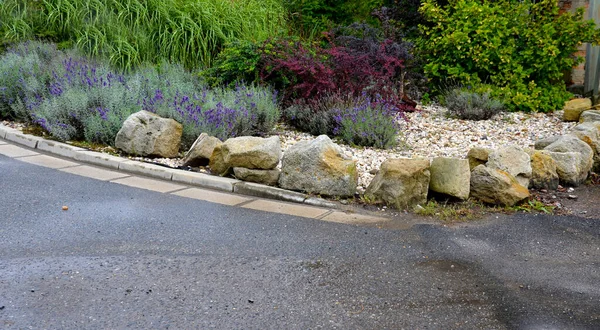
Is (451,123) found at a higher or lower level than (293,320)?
higher

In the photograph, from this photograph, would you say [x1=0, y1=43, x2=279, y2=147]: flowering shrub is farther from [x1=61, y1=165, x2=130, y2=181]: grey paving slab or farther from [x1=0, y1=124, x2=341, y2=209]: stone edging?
[x1=61, y1=165, x2=130, y2=181]: grey paving slab

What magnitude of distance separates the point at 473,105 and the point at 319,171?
12.7ft

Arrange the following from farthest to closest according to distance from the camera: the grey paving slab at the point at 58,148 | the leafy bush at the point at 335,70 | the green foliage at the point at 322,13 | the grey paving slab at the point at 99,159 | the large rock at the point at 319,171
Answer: the green foliage at the point at 322,13 < the leafy bush at the point at 335,70 < the grey paving slab at the point at 58,148 < the grey paving slab at the point at 99,159 < the large rock at the point at 319,171

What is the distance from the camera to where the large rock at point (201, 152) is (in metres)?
5.55

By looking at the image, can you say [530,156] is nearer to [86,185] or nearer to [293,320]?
[293,320]

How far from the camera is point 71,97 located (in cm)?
655

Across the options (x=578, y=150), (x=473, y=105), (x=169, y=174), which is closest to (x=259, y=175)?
(x=169, y=174)

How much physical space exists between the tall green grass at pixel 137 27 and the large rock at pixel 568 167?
5.19 m

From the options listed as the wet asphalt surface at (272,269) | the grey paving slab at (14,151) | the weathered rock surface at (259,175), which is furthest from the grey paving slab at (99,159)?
the weathered rock surface at (259,175)

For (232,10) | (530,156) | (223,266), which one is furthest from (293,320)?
(232,10)

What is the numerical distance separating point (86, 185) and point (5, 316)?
2405 mm

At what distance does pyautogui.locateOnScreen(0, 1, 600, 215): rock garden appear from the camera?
498 centimetres

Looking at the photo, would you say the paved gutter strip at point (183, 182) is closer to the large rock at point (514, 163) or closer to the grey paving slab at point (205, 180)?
the grey paving slab at point (205, 180)

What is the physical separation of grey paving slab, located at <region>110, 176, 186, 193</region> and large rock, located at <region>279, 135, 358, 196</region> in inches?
40.4
